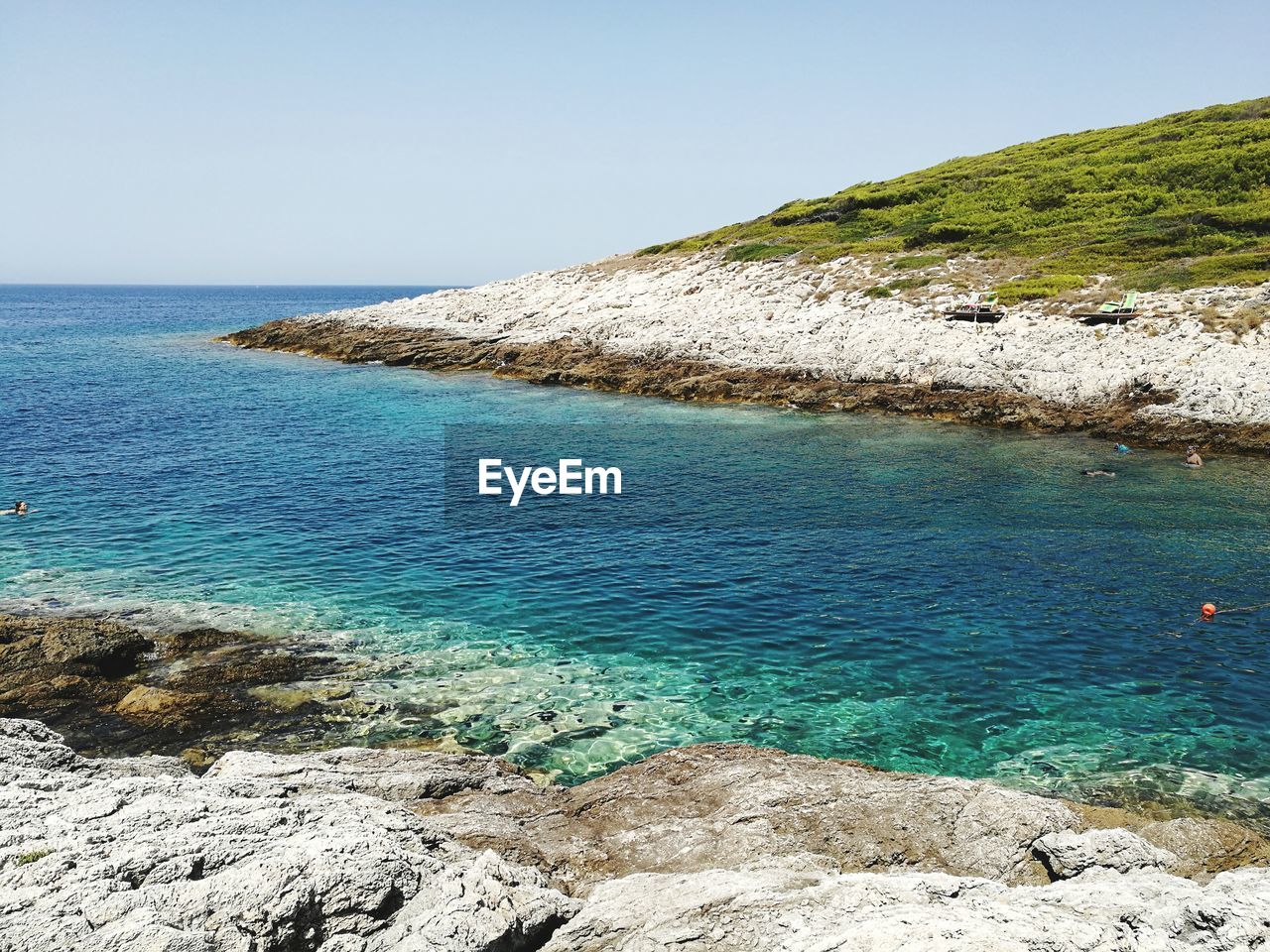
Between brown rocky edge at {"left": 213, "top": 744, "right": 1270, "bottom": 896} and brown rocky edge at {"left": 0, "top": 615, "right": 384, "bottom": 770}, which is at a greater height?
brown rocky edge at {"left": 213, "top": 744, "right": 1270, "bottom": 896}

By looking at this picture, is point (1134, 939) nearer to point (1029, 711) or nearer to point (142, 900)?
point (142, 900)

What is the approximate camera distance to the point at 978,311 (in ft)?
209

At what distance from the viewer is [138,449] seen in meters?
50.8

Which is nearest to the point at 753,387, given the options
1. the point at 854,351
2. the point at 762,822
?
the point at 854,351

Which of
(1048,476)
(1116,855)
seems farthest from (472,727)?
(1048,476)

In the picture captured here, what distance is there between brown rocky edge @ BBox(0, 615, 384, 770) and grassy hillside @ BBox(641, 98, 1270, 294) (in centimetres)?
6559

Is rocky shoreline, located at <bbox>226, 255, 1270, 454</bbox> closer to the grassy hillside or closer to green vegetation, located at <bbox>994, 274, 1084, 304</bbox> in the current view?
green vegetation, located at <bbox>994, 274, 1084, 304</bbox>

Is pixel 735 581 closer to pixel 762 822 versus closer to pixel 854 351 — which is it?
pixel 762 822

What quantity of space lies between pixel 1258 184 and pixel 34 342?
164175mm

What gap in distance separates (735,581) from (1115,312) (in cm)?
4505

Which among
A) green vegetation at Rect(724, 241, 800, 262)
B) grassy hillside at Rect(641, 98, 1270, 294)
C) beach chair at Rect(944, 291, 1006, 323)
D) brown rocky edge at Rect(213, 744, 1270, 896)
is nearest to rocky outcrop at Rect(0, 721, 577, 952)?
brown rocky edge at Rect(213, 744, 1270, 896)

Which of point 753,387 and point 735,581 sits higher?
point 753,387

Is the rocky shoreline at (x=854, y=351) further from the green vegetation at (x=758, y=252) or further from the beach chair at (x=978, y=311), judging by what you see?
the green vegetation at (x=758, y=252)

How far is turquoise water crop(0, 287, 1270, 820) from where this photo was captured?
19750 mm
